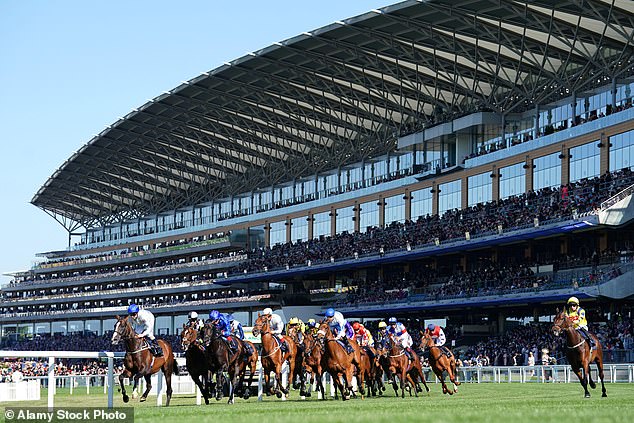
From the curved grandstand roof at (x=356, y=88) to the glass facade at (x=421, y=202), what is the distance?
13.9 ft

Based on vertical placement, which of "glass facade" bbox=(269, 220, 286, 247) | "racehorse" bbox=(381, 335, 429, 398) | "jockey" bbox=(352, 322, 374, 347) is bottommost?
"racehorse" bbox=(381, 335, 429, 398)

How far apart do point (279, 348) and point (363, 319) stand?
1875 inches

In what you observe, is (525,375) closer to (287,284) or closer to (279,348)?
(279,348)

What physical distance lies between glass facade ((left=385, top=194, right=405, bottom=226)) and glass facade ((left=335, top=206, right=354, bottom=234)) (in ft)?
14.6

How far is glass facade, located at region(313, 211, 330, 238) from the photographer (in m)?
79.3

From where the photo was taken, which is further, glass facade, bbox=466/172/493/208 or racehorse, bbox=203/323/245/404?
glass facade, bbox=466/172/493/208

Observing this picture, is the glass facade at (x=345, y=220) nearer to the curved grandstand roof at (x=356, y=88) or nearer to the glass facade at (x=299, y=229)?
the curved grandstand roof at (x=356, y=88)

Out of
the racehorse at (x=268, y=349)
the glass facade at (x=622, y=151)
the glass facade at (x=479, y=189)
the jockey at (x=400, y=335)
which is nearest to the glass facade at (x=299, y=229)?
the glass facade at (x=479, y=189)

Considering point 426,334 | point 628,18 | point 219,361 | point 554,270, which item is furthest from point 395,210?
point 219,361

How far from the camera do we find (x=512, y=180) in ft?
192

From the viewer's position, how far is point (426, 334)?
27125 millimetres

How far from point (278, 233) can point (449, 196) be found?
24.1 metres

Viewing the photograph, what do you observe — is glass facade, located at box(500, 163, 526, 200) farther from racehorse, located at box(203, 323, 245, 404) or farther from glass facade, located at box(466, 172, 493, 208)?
racehorse, located at box(203, 323, 245, 404)

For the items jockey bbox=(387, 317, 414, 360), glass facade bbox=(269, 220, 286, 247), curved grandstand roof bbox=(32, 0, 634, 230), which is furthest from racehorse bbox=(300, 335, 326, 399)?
glass facade bbox=(269, 220, 286, 247)
